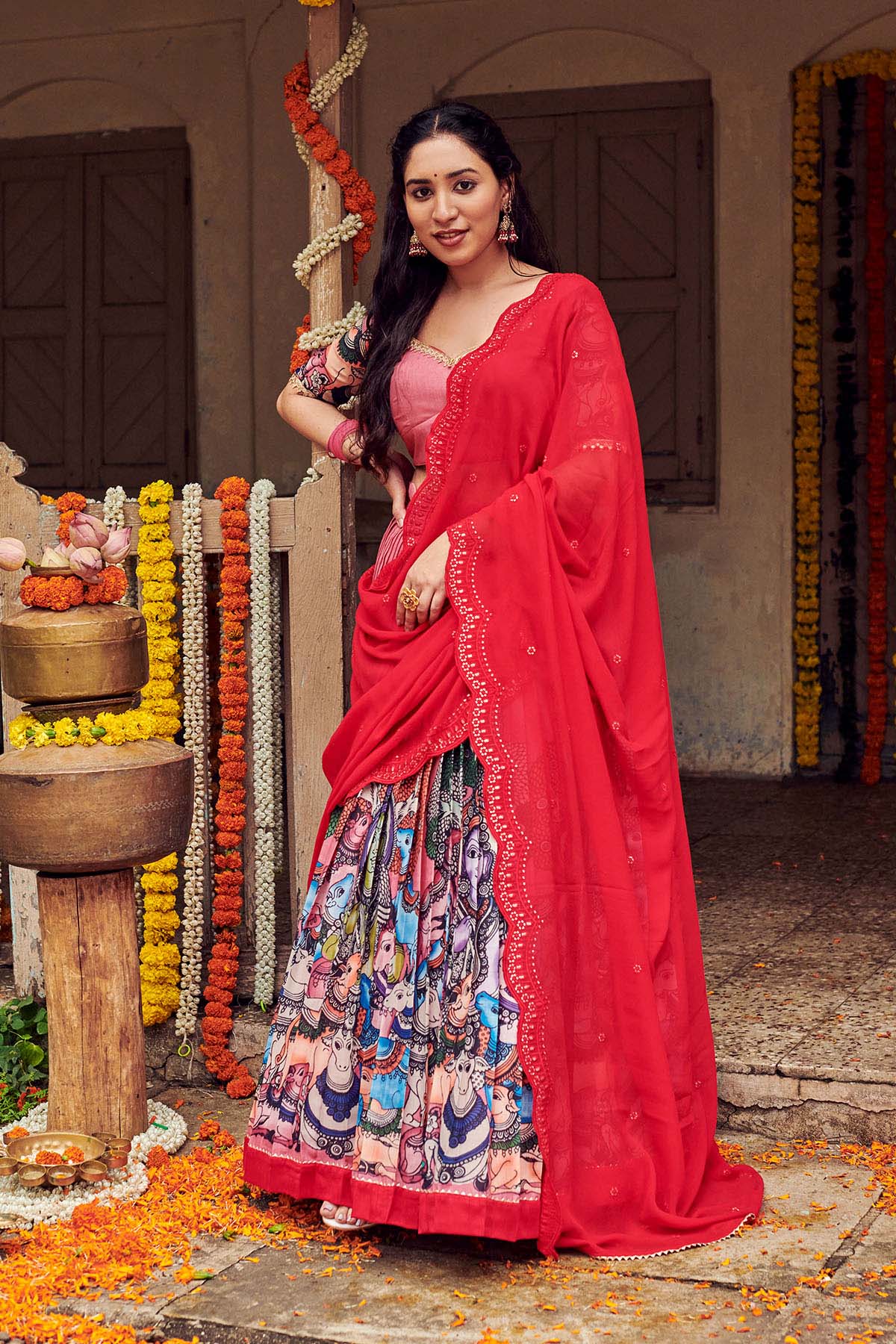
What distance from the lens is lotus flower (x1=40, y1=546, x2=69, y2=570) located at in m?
3.07

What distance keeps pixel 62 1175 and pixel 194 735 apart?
1.07 metres

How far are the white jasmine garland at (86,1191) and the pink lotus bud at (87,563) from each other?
1.12 m

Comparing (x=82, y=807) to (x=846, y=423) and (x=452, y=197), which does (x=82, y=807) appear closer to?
(x=452, y=197)

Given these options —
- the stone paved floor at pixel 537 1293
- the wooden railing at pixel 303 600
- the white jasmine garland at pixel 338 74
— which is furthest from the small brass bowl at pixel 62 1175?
the white jasmine garland at pixel 338 74

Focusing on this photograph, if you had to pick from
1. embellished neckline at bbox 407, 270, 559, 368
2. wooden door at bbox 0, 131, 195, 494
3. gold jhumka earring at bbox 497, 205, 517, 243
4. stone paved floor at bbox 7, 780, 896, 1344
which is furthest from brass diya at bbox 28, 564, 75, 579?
wooden door at bbox 0, 131, 195, 494

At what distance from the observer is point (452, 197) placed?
2861mm

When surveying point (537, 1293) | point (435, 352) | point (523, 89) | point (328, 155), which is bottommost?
point (537, 1293)

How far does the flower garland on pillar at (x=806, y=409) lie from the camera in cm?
659

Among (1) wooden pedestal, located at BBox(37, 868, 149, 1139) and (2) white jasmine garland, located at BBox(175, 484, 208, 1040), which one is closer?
(1) wooden pedestal, located at BBox(37, 868, 149, 1139)

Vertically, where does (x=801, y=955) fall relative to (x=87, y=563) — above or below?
below

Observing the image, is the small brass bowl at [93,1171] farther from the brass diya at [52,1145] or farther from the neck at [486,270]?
the neck at [486,270]

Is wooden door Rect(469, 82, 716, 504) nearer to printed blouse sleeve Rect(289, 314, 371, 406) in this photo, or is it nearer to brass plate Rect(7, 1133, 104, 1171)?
printed blouse sleeve Rect(289, 314, 371, 406)

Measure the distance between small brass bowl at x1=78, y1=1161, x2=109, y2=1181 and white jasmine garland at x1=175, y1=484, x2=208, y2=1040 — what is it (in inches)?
28.0

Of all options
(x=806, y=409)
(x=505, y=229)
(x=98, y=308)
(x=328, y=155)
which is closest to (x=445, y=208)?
(x=505, y=229)
